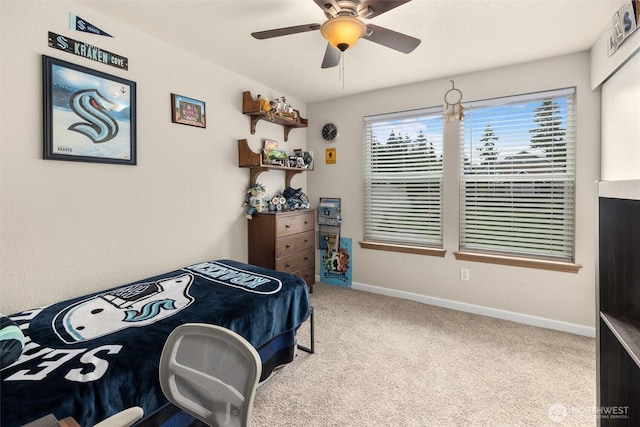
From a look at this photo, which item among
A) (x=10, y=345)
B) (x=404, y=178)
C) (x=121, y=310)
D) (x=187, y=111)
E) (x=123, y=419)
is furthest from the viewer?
(x=404, y=178)

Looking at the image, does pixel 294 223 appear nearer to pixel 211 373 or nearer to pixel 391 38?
pixel 391 38

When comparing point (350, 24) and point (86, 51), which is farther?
point (86, 51)

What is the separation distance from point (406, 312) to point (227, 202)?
7.18 feet

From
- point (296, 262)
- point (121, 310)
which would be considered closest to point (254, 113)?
point (296, 262)

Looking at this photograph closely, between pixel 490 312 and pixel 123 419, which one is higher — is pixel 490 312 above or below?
below

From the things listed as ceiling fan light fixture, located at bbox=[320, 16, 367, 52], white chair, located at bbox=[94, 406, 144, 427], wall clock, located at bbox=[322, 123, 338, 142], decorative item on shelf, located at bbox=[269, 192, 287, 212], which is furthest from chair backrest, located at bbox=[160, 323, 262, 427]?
wall clock, located at bbox=[322, 123, 338, 142]

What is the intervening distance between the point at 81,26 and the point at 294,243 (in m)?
2.51

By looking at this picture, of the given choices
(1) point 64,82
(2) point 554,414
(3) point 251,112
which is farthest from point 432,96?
(1) point 64,82

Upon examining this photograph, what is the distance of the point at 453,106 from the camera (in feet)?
10.3

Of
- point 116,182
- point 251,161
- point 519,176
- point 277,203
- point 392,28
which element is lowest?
point 277,203

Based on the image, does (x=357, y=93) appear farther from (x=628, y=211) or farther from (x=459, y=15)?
(x=628, y=211)

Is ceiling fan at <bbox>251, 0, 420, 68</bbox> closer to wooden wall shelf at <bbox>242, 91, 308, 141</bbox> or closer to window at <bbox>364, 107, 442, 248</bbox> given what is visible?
wooden wall shelf at <bbox>242, 91, 308, 141</bbox>

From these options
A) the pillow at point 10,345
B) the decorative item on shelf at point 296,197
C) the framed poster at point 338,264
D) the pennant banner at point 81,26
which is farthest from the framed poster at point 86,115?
the framed poster at point 338,264

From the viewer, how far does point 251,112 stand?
10.4ft
